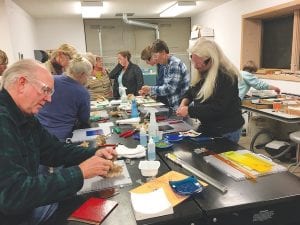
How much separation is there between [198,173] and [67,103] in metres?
1.24

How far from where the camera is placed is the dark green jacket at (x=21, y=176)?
0.88 m

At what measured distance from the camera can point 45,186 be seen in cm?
94

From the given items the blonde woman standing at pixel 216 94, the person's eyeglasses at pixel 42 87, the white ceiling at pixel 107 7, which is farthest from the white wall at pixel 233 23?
the person's eyeglasses at pixel 42 87

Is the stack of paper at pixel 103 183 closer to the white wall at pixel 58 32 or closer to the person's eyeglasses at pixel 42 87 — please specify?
the person's eyeglasses at pixel 42 87

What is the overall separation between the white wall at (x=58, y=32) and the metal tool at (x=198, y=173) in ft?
19.7

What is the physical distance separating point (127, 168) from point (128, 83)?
2.86 m

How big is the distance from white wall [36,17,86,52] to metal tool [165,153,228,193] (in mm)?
5997

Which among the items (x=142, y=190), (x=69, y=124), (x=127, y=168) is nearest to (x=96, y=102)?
(x=69, y=124)

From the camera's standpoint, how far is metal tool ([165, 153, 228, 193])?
120 cm

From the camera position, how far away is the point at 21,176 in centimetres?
91

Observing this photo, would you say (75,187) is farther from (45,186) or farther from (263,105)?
(263,105)

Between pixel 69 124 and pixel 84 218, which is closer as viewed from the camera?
pixel 84 218

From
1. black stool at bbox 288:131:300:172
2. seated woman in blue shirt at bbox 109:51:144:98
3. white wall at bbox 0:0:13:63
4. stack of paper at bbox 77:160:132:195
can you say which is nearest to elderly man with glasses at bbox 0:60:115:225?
stack of paper at bbox 77:160:132:195

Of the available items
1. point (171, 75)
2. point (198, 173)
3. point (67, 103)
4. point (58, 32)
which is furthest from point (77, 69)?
point (58, 32)
